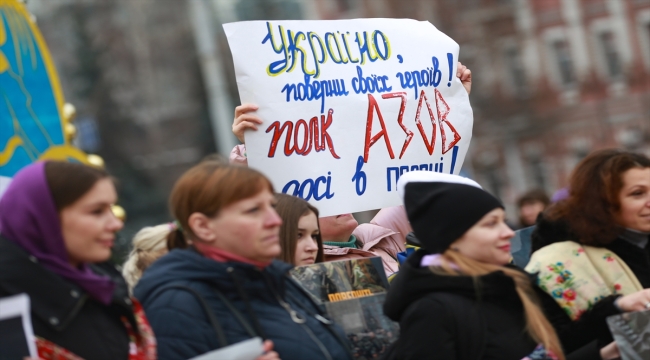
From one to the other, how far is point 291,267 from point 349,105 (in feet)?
5.87

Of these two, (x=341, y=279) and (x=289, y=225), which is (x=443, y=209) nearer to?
(x=341, y=279)

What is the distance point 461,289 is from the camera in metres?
4.30

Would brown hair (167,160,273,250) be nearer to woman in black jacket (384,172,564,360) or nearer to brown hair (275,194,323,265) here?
woman in black jacket (384,172,564,360)

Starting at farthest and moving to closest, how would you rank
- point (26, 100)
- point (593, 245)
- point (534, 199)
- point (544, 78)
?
point (544, 78) → point (534, 199) → point (26, 100) → point (593, 245)

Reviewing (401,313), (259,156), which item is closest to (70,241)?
(401,313)

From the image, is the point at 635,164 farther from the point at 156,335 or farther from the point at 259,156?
the point at 156,335

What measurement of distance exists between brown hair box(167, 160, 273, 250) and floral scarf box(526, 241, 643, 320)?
1286 millimetres

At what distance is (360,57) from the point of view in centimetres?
607

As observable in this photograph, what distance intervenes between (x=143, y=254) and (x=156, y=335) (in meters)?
1.69

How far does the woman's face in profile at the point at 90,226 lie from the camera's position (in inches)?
148

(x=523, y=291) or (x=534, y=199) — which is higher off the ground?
(x=523, y=291)

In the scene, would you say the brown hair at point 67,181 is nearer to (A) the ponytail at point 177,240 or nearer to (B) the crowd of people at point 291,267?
(B) the crowd of people at point 291,267

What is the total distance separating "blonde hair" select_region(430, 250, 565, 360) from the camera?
4336mm

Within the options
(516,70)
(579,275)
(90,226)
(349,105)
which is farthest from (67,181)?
(516,70)
